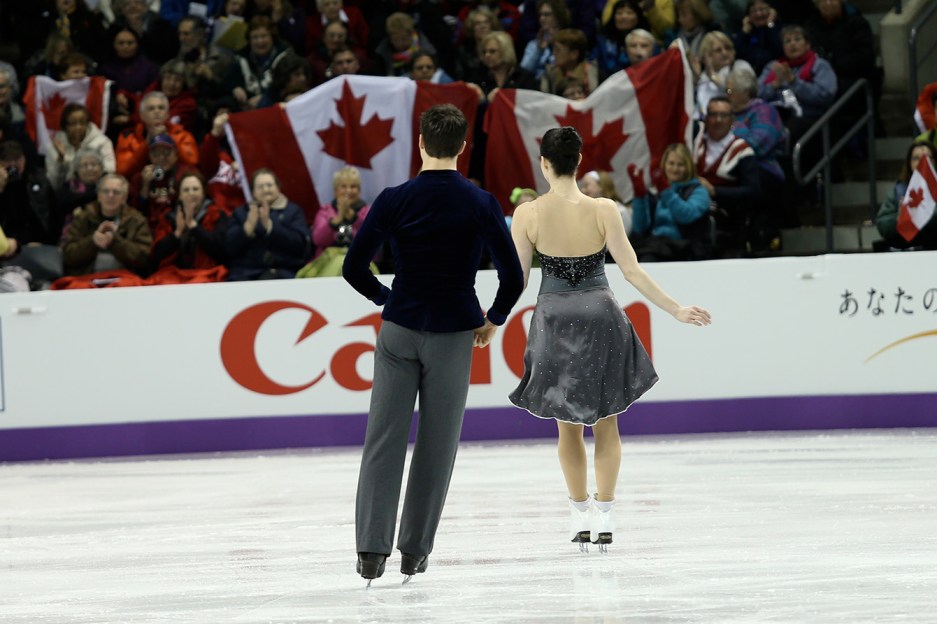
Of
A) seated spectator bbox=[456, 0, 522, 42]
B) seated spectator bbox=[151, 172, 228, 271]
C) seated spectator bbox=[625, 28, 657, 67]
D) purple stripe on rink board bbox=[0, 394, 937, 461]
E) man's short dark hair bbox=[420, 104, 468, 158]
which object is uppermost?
man's short dark hair bbox=[420, 104, 468, 158]

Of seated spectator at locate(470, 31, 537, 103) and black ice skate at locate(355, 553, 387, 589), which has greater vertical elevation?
seated spectator at locate(470, 31, 537, 103)

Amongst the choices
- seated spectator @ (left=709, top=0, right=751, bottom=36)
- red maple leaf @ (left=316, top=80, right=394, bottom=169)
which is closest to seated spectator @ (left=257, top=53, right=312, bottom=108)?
red maple leaf @ (left=316, top=80, right=394, bottom=169)

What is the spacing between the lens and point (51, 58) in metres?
12.5

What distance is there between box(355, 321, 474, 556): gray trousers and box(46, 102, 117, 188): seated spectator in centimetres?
720

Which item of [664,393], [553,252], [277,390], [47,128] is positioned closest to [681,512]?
[553,252]

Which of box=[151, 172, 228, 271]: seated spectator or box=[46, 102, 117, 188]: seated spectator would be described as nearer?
box=[151, 172, 228, 271]: seated spectator

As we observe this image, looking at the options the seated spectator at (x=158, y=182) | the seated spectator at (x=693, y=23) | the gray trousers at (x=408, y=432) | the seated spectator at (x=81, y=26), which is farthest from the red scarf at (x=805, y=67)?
the gray trousers at (x=408, y=432)

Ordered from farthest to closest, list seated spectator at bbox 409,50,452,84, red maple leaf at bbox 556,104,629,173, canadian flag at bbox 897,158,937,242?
seated spectator at bbox 409,50,452,84 < red maple leaf at bbox 556,104,629,173 < canadian flag at bbox 897,158,937,242

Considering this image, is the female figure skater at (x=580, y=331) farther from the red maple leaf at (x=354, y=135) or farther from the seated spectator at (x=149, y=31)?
the seated spectator at (x=149, y=31)

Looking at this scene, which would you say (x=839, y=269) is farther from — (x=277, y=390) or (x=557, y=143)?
(x=557, y=143)

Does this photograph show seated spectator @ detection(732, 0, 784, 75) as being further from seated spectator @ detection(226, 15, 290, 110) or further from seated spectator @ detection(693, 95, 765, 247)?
seated spectator @ detection(226, 15, 290, 110)

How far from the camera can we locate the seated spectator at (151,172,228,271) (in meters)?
10.6

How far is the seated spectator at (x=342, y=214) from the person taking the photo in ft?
34.4

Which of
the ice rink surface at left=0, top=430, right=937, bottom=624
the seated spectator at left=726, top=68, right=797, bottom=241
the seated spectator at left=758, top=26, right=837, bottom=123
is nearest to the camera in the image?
the ice rink surface at left=0, top=430, right=937, bottom=624
